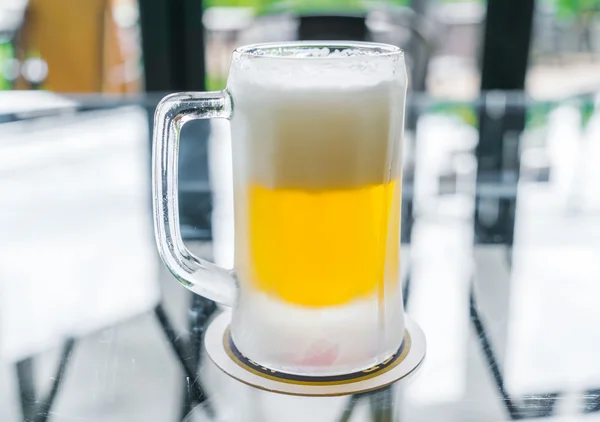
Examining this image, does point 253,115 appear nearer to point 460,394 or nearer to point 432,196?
point 460,394

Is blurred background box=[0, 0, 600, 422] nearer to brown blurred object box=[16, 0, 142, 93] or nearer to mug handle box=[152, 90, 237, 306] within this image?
mug handle box=[152, 90, 237, 306]

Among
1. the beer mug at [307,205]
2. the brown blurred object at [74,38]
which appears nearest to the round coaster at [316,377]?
the beer mug at [307,205]

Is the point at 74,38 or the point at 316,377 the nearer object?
the point at 316,377

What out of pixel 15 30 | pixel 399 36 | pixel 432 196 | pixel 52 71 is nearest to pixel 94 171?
pixel 432 196

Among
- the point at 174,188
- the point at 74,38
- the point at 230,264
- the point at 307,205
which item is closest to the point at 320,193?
the point at 307,205

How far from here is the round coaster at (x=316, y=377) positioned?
43 centimetres

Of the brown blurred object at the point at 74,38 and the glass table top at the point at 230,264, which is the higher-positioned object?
the brown blurred object at the point at 74,38

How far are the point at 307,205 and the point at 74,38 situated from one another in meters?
2.39

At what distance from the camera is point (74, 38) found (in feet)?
8.31

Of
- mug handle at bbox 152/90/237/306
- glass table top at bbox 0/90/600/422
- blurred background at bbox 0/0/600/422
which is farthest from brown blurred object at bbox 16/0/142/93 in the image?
mug handle at bbox 152/90/237/306

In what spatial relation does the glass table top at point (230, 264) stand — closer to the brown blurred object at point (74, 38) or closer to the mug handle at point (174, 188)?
the mug handle at point (174, 188)

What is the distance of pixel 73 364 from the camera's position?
0.47m

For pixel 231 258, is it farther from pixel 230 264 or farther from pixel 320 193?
pixel 320 193

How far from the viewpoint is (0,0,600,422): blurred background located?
0.43 m
